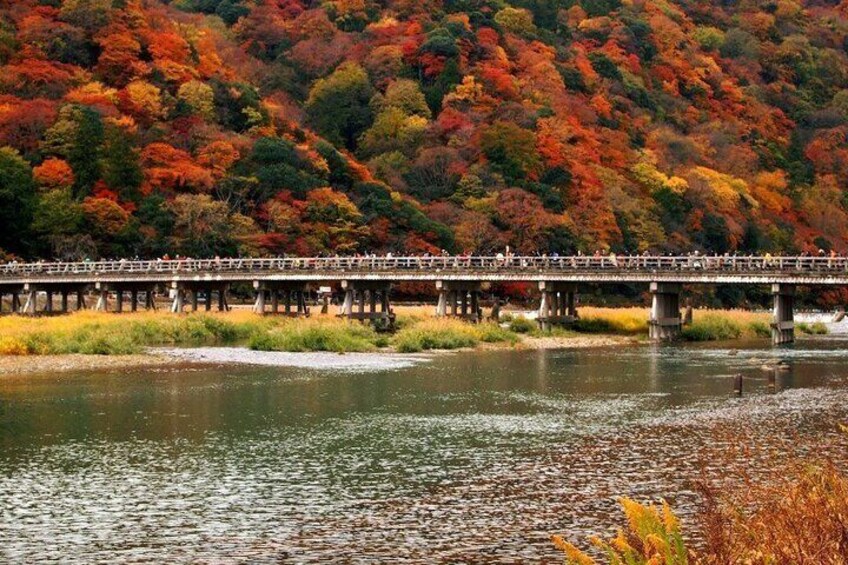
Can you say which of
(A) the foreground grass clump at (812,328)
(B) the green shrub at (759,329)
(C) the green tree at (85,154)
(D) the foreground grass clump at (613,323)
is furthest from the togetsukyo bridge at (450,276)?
(C) the green tree at (85,154)

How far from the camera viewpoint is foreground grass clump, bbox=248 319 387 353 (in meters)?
60.8

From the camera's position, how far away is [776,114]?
161250 millimetres

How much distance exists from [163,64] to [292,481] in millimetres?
90308

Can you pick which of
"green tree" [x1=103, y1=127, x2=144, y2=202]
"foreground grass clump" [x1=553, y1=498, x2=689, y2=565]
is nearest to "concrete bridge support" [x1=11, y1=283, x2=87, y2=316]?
"green tree" [x1=103, y1=127, x2=144, y2=202]

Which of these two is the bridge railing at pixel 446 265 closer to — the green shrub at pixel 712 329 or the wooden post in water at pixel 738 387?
the green shrub at pixel 712 329

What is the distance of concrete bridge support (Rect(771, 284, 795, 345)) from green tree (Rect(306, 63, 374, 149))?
64.2 metres

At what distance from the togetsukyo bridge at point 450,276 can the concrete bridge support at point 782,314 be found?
0.07 m

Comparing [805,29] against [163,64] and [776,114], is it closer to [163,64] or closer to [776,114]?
[776,114]

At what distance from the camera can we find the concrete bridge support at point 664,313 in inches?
2773

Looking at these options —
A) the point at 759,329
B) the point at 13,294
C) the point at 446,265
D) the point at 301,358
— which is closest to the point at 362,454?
the point at 301,358

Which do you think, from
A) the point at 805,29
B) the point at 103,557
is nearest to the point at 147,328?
the point at 103,557

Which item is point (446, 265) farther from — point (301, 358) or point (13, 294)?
point (13, 294)

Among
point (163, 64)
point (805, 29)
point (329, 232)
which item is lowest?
point (329, 232)

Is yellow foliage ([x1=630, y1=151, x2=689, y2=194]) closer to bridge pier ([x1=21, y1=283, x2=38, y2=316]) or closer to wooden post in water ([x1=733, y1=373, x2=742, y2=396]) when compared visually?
bridge pier ([x1=21, y1=283, x2=38, y2=316])
